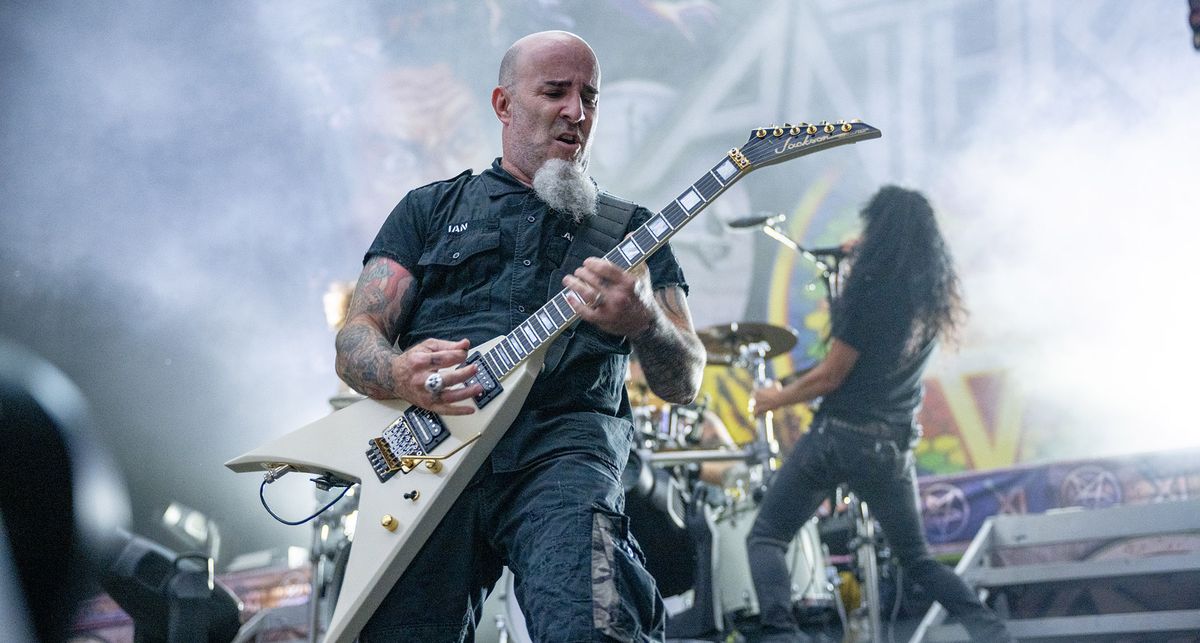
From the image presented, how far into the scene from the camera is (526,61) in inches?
115

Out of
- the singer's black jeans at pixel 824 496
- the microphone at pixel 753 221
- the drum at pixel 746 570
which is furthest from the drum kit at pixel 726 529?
the microphone at pixel 753 221

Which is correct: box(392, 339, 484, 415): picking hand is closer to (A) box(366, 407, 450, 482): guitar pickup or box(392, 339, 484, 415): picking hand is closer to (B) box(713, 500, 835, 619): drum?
(A) box(366, 407, 450, 482): guitar pickup

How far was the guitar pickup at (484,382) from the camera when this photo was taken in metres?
2.44

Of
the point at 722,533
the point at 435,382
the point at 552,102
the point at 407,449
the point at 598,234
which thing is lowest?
the point at 722,533

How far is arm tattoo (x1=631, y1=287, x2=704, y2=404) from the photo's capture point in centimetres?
248

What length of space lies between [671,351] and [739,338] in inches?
149

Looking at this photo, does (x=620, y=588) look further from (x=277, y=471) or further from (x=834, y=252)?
(x=834, y=252)

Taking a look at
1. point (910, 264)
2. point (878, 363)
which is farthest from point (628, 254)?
point (910, 264)

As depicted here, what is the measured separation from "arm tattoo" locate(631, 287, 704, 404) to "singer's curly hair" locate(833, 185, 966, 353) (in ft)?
9.06

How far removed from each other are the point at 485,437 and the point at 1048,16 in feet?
27.1

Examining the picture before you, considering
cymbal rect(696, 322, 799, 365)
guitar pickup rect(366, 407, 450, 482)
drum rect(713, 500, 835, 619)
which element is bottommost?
drum rect(713, 500, 835, 619)

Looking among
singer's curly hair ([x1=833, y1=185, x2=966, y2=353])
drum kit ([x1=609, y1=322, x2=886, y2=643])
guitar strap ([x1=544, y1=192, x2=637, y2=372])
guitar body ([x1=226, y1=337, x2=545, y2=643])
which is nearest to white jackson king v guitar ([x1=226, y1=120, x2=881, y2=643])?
guitar body ([x1=226, y1=337, x2=545, y2=643])

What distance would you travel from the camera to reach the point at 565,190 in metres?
2.73

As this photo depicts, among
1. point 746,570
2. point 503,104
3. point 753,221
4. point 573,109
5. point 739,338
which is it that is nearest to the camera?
point 573,109
